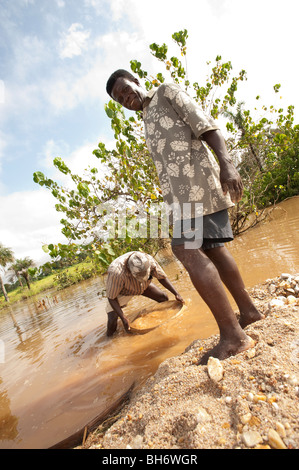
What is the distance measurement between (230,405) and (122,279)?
2679 mm

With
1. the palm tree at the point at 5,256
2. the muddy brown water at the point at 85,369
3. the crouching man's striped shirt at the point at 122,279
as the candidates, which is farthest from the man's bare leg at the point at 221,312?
the palm tree at the point at 5,256

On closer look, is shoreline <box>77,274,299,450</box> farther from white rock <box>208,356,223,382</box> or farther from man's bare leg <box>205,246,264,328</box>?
man's bare leg <box>205,246,264,328</box>

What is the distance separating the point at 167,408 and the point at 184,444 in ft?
0.75

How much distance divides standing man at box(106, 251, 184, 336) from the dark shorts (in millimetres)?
2023

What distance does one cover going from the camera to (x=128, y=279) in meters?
3.70

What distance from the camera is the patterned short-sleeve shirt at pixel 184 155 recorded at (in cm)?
149

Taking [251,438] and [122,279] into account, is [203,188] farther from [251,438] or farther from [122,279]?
[122,279]

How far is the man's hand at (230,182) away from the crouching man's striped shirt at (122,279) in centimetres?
239

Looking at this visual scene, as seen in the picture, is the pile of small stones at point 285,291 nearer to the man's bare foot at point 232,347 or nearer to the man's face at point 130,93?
the man's bare foot at point 232,347

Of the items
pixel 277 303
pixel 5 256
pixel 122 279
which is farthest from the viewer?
pixel 5 256

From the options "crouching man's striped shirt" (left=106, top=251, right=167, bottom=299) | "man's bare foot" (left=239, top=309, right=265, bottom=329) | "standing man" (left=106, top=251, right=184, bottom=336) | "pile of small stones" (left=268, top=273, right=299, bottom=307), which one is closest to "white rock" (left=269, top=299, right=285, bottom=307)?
"pile of small stones" (left=268, top=273, right=299, bottom=307)

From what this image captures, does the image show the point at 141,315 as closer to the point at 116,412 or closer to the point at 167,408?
the point at 116,412

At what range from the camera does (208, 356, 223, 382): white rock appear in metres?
1.19

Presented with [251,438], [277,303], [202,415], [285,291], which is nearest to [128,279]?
[285,291]
